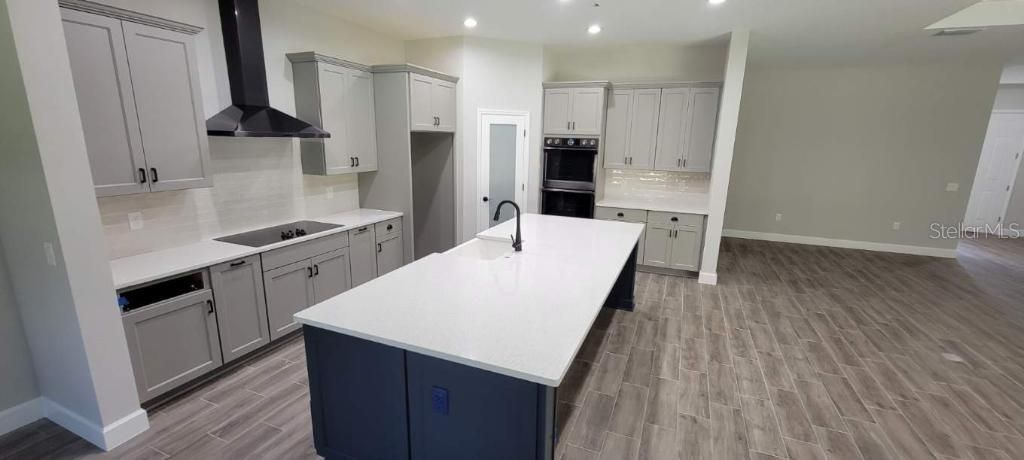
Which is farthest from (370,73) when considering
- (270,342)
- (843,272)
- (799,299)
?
(843,272)

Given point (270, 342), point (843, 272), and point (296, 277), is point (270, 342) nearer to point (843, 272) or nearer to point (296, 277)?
point (296, 277)

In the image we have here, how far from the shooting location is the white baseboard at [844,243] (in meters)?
6.05

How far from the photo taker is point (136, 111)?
2.39 m

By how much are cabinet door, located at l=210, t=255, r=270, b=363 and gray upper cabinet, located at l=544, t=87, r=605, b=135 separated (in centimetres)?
364

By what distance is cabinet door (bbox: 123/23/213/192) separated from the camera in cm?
239

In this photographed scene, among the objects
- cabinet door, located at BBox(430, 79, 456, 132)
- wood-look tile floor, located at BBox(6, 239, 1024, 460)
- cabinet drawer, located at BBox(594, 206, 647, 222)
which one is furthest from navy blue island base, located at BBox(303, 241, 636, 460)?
cabinet drawer, located at BBox(594, 206, 647, 222)

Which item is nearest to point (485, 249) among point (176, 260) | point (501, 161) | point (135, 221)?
point (176, 260)

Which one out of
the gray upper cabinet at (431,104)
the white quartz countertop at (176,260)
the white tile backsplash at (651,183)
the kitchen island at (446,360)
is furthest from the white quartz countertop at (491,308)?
the white tile backsplash at (651,183)

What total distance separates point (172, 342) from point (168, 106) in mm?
1424

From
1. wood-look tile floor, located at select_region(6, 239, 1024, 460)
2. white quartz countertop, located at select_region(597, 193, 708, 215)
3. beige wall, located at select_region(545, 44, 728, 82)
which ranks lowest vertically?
wood-look tile floor, located at select_region(6, 239, 1024, 460)

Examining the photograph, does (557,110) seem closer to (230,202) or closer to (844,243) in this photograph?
(230,202)

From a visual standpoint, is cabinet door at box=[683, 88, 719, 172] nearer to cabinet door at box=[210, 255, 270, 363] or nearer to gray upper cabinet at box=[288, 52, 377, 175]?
gray upper cabinet at box=[288, 52, 377, 175]

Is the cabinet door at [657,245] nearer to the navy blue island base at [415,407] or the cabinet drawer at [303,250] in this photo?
the cabinet drawer at [303,250]

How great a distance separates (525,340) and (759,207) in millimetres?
6600
